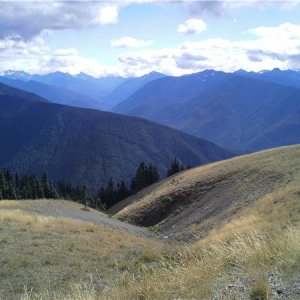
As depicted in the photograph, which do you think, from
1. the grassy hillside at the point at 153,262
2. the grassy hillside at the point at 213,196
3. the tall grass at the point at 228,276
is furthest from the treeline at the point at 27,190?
the tall grass at the point at 228,276

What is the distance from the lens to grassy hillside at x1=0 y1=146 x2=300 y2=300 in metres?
7.44

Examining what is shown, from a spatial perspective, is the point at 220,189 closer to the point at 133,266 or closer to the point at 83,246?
the point at 83,246

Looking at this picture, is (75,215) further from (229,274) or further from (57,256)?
(229,274)

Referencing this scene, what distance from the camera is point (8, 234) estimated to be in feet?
70.0

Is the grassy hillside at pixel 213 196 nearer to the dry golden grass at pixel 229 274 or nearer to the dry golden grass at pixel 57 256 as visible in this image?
the dry golden grass at pixel 57 256

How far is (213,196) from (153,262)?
26391mm

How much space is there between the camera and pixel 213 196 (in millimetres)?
40750

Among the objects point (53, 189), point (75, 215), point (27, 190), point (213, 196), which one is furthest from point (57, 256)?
point (53, 189)

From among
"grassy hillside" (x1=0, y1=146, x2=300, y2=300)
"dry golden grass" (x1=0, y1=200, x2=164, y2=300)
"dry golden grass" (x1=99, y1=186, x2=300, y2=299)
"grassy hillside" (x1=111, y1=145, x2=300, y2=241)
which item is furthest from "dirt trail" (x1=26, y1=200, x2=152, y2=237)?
"dry golden grass" (x1=99, y1=186, x2=300, y2=299)

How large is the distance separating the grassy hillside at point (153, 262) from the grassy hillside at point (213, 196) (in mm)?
1368

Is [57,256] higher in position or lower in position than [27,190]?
higher

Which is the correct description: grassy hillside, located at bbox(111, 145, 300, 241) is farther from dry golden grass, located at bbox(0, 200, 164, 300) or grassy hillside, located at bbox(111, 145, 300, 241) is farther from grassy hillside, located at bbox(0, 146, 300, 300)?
dry golden grass, located at bbox(0, 200, 164, 300)

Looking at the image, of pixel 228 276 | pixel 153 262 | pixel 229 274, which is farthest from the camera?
pixel 153 262

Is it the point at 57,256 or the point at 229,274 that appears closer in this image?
the point at 229,274
